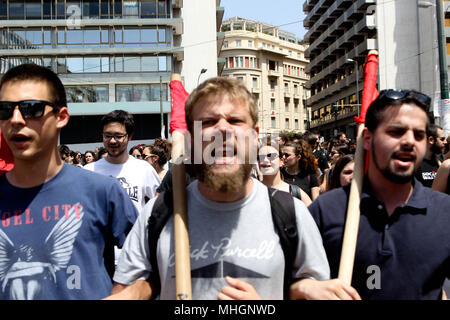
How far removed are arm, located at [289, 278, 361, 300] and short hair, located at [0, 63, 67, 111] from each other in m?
1.54

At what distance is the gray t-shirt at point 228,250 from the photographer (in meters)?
1.99

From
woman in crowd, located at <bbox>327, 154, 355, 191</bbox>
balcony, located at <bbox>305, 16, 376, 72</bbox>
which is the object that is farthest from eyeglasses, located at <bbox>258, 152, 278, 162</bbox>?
balcony, located at <bbox>305, 16, 376, 72</bbox>

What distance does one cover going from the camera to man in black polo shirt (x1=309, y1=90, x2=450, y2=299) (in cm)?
230

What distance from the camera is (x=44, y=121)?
→ 7.73 feet

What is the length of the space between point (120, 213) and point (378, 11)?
4077 centimetres

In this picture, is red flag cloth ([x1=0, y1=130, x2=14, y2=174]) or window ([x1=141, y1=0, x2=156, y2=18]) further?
window ([x1=141, y1=0, x2=156, y2=18])

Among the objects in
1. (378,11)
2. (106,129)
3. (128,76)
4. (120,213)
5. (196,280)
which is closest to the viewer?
(196,280)

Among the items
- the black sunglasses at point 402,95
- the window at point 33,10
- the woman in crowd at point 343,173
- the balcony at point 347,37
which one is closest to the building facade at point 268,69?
the balcony at point 347,37

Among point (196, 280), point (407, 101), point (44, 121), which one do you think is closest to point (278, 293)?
point (196, 280)

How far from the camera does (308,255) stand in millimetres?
2055

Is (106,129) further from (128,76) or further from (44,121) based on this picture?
(128,76)

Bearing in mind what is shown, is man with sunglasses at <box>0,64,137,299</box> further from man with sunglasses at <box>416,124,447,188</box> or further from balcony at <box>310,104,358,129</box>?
balcony at <box>310,104,358,129</box>

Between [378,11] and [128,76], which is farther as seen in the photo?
[378,11]

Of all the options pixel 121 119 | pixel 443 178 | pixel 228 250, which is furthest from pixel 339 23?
pixel 228 250
